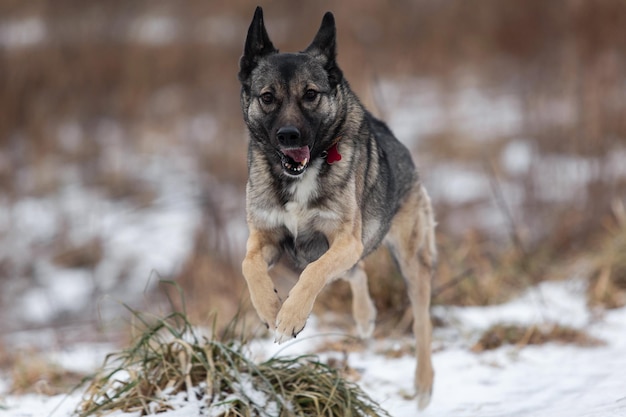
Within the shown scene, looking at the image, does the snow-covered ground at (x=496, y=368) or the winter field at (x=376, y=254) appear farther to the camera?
the winter field at (x=376, y=254)

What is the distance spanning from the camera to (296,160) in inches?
158

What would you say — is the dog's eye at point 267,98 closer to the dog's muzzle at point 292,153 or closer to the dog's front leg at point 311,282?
the dog's muzzle at point 292,153

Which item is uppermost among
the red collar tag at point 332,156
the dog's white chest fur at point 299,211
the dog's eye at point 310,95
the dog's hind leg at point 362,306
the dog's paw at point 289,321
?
the dog's eye at point 310,95

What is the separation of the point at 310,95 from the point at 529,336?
10.1 ft

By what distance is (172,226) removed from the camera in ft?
39.5

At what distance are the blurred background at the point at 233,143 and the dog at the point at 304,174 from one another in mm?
2337

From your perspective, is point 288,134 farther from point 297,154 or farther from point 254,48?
point 254,48

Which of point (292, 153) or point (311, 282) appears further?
point (292, 153)

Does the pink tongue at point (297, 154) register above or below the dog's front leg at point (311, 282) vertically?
above

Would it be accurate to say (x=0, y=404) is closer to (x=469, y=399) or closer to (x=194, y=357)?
(x=194, y=357)

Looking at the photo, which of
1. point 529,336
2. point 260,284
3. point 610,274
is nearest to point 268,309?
point 260,284

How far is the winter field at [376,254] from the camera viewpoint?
583 cm

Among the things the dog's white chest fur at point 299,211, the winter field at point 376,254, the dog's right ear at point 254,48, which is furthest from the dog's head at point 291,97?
the winter field at point 376,254

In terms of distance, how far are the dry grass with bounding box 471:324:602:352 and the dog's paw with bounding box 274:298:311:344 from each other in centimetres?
269
